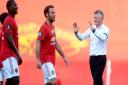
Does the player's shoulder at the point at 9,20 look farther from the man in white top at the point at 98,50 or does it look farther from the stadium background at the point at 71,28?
the stadium background at the point at 71,28

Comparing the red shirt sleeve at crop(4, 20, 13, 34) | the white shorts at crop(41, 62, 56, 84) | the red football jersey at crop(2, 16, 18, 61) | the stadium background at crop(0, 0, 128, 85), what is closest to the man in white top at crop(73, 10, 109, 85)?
the white shorts at crop(41, 62, 56, 84)

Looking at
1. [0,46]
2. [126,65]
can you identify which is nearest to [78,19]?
[126,65]

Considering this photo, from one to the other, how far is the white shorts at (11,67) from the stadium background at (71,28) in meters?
4.08

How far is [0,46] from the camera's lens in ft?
36.6

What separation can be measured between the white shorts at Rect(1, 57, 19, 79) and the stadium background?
408 centimetres

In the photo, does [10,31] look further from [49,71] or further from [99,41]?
[99,41]

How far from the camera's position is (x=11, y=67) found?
10484mm

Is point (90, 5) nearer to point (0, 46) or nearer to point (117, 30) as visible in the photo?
point (117, 30)

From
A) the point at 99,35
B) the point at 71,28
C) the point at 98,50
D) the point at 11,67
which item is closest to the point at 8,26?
the point at 11,67

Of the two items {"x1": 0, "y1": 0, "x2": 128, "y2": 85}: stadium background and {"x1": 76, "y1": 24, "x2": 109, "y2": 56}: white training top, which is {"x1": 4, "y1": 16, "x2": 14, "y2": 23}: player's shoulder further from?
{"x1": 0, "y1": 0, "x2": 128, "y2": 85}: stadium background

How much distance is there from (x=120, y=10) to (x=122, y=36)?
2.12 feet

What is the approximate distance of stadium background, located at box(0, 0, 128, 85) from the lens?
48.8 feet

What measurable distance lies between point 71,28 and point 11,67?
5.14m

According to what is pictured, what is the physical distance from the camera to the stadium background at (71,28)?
14.9m
